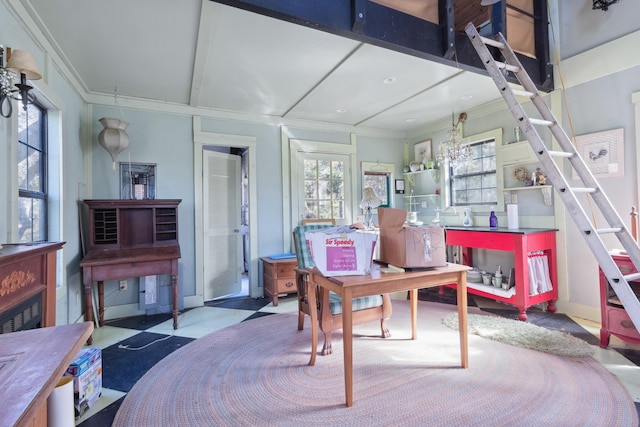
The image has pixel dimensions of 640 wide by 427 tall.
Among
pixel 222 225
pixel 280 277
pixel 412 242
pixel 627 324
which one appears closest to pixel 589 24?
pixel 627 324

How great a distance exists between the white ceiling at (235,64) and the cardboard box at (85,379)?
230 cm

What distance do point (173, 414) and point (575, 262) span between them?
12.5 ft

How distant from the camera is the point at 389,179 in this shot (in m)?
5.25

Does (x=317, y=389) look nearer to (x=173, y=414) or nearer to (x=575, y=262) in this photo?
(x=173, y=414)

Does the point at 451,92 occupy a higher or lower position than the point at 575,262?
higher

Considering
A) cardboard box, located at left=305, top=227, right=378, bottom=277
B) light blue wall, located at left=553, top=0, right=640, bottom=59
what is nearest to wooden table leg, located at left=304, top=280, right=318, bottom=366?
cardboard box, located at left=305, top=227, right=378, bottom=277

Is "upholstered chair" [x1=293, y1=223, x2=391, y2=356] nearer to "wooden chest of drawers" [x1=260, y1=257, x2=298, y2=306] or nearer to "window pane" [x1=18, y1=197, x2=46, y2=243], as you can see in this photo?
"wooden chest of drawers" [x1=260, y1=257, x2=298, y2=306]

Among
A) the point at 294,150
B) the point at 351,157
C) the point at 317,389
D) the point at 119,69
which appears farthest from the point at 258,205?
the point at 317,389

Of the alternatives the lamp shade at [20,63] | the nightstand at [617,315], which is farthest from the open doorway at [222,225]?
the nightstand at [617,315]

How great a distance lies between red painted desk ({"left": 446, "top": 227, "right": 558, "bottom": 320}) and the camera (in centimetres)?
307

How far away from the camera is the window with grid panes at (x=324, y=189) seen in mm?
4660

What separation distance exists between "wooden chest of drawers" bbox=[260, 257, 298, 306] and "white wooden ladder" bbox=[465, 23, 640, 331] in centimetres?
284

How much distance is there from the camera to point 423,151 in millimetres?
5027

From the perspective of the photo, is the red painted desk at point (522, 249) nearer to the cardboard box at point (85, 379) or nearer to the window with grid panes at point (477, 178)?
the window with grid panes at point (477, 178)
